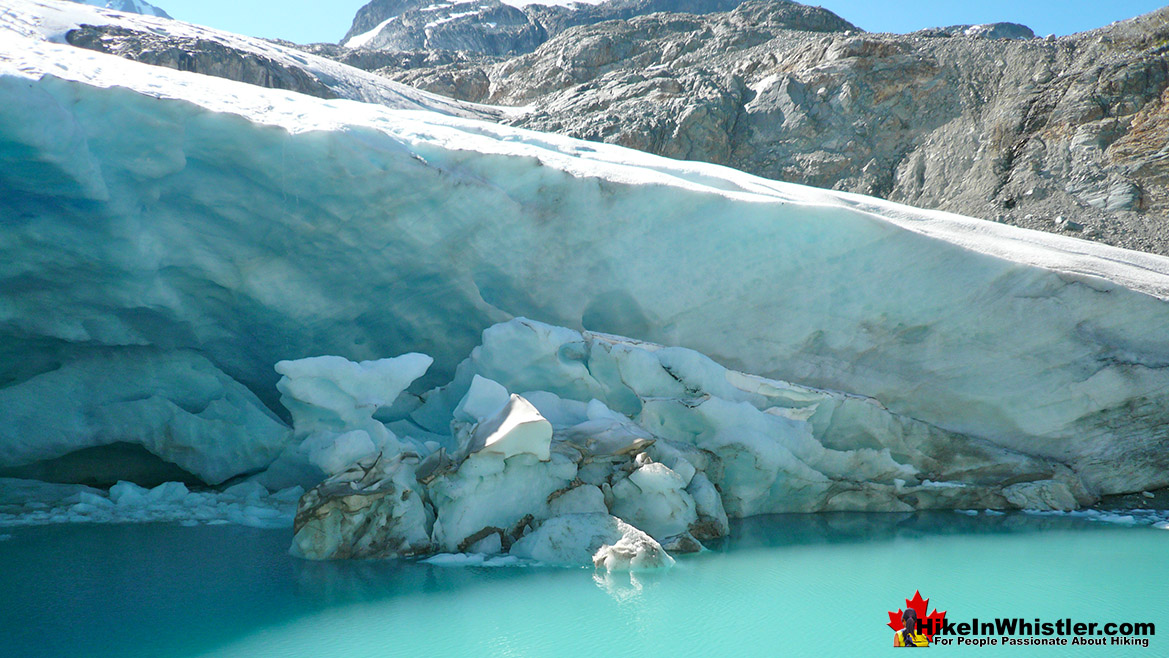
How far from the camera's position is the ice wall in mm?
4297

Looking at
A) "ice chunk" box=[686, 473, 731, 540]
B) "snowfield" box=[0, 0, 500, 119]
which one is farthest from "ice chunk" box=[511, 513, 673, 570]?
"snowfield" box=[0, 0, 500, 119]

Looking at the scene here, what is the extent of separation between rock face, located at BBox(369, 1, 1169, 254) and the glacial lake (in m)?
8.17

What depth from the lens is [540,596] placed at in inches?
116

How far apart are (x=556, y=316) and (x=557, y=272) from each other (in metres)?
0.31

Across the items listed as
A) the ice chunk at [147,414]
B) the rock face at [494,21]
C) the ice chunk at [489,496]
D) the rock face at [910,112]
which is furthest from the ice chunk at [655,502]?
the rock face at [494,21]

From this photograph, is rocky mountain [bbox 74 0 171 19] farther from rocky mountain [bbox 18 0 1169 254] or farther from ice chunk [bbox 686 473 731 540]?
ice chunk [bbox 686 473 731 540]

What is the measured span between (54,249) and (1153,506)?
6829mm

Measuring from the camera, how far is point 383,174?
4.42m

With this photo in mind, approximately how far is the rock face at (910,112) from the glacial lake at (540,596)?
817cm

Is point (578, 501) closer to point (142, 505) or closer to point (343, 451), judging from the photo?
point (343, 451)

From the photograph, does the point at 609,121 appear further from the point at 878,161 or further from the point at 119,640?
the point at 119,640

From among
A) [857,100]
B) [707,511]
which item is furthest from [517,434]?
[857,100]

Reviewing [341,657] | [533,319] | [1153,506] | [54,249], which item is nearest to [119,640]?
[341,657]

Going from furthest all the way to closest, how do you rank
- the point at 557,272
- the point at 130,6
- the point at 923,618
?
the point at 130,6
the point at 557,272
the point at 923,618
